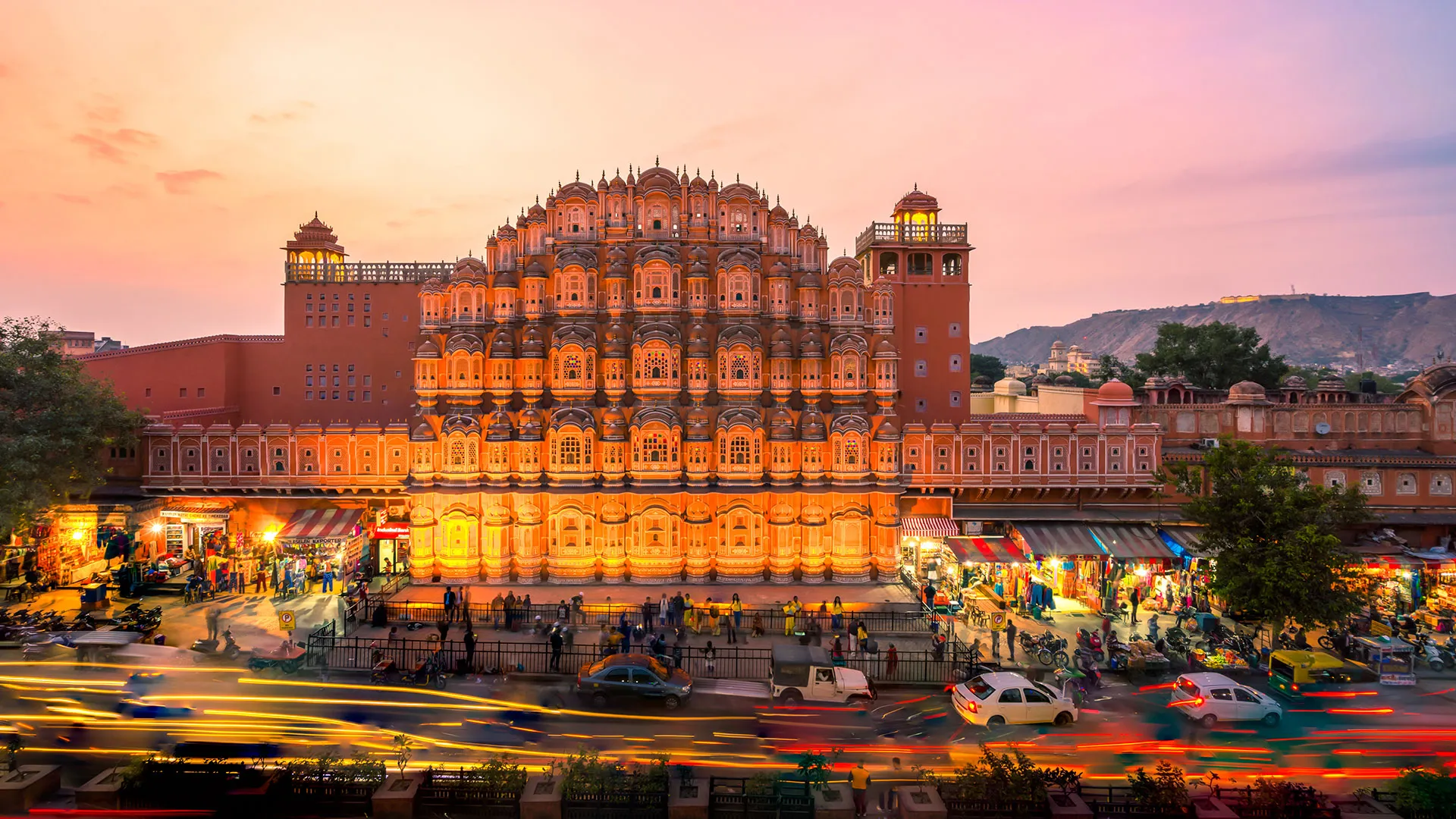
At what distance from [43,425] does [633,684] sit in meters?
26.5

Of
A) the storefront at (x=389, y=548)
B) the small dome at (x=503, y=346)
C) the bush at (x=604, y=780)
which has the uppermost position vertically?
the small dome at (x=503, y=346)

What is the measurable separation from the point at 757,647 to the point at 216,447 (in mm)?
26820

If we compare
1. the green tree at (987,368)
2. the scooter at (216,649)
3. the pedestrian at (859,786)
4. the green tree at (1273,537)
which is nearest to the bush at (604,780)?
the pedestrian at (859,786)

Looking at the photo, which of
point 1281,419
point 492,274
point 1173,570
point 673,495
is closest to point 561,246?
point 492,274

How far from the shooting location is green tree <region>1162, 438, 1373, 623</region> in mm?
25781

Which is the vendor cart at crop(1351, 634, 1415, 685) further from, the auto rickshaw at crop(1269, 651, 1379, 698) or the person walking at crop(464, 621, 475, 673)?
the person walking at crop(464, 621, 475, 673)

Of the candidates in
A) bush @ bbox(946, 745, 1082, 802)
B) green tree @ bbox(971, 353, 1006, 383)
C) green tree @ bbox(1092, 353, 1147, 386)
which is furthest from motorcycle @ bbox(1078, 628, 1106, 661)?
green tree @ bbox(971, 353, 1006, 383)

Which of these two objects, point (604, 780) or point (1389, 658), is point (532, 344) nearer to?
point (604, 780)

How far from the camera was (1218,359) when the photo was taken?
6128 cm

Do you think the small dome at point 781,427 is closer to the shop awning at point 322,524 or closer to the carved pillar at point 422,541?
the carved pillar at point 422,541

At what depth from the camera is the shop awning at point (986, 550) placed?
3247 centimetres

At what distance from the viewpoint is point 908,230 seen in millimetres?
44688

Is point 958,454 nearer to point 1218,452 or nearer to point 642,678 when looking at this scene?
point 1218,452

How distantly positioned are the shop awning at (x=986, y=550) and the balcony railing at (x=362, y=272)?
32.7m
